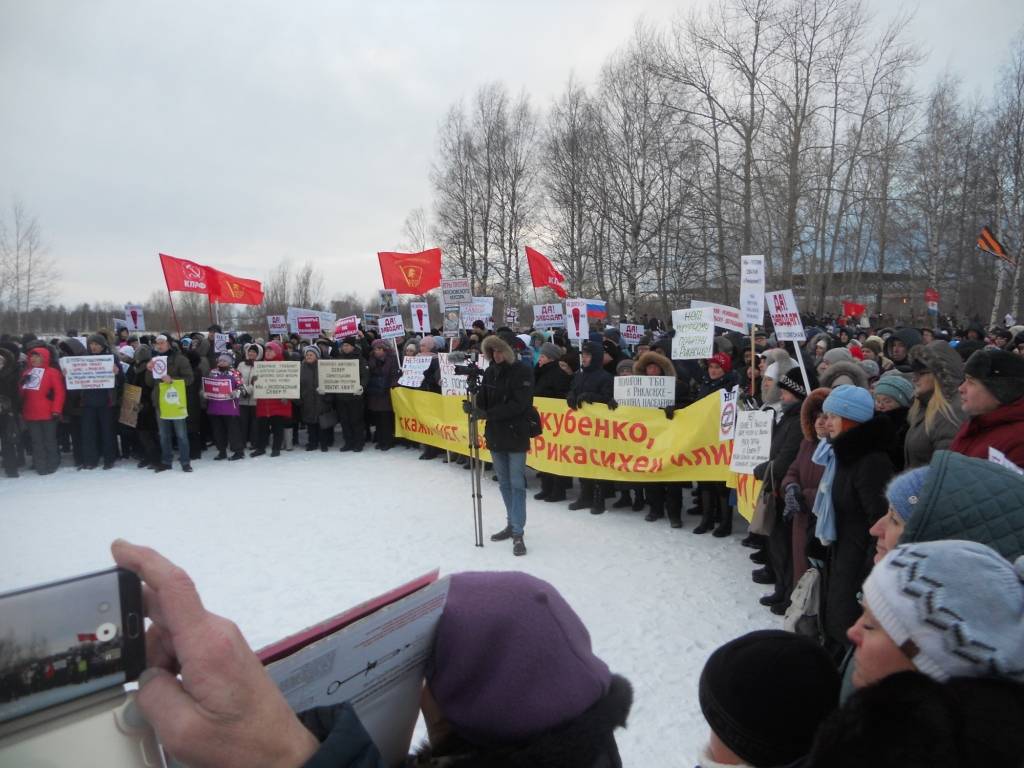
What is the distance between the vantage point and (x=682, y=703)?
4020 mm

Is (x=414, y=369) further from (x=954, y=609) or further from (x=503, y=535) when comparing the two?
(x=954, y=609)

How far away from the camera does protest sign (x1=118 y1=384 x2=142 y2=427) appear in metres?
10.7

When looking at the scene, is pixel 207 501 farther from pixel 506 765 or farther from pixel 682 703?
pixel 506 765

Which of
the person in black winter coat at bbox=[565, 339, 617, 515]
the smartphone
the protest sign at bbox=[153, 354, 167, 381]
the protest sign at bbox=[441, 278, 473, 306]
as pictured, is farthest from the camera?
the protest sign at bbox=[441, 278, 473, 306]

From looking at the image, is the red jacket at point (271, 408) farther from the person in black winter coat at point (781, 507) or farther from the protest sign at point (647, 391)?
the person in black winter coat at point (781, 507)

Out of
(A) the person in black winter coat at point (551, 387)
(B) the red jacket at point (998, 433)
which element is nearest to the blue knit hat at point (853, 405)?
(B) the red jacket at point (998, 433)

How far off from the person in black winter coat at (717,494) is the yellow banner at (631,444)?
0.90ft

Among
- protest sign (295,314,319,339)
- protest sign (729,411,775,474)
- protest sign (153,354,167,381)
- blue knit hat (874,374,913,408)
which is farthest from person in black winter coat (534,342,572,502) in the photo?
protest sign (295,314,319,339)

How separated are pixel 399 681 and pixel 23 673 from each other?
27.0 inches

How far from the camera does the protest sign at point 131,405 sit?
10.7 metres

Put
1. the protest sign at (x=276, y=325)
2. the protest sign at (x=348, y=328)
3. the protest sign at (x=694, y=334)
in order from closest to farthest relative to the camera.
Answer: the protest sign at (x=694, y=334) → the protest sign at (x=348, y=328) → the protest sign at (x=276, y=325)

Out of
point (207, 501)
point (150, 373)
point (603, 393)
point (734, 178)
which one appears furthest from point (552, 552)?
point (734, 178)

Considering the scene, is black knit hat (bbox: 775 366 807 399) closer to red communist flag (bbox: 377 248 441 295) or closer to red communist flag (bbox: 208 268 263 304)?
red communist flag (bbox: 377 248 441 295)

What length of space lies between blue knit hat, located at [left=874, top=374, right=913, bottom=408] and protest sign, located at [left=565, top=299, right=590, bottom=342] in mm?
6969
